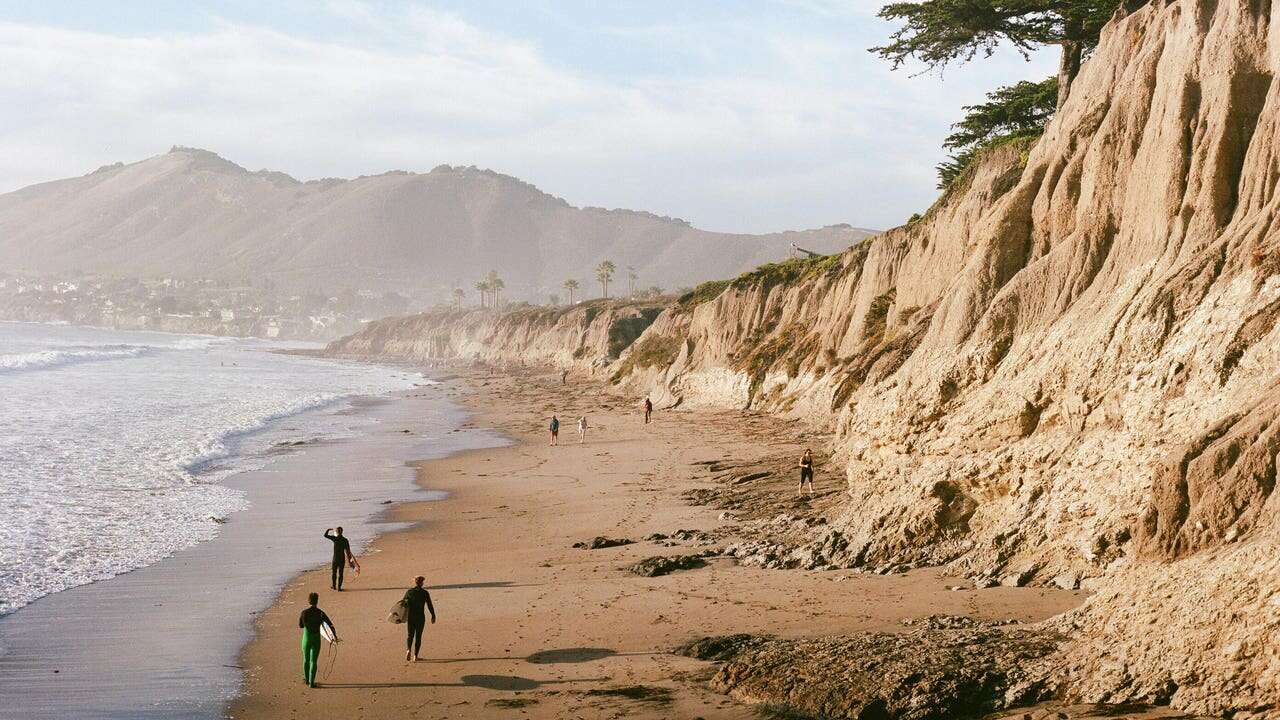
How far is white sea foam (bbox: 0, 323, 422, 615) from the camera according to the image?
2033 centimetres

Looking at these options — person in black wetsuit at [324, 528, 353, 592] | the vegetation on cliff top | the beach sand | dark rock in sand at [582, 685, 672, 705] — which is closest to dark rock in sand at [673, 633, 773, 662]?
the beach sand

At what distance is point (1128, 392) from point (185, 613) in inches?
595

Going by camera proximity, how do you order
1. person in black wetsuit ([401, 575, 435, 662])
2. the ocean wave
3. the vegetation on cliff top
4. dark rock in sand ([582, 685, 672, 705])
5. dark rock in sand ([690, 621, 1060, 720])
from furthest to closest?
the ocean wave, the vegetation on cliff top, person in black wetsuit ([401, 575, 435, 662]), dark rock in sand ([582, 685, 672, 705]), dark rock in sand ([690, 621, 1060, 720])

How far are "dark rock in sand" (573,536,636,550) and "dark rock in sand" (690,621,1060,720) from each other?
26.5 feet

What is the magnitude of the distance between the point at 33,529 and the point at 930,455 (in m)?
19.2

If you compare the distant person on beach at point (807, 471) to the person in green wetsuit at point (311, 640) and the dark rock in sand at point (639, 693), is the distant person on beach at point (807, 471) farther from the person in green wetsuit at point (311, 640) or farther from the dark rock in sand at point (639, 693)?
the person in green wetsuit at point (311, 640)

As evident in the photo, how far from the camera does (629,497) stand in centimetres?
2633

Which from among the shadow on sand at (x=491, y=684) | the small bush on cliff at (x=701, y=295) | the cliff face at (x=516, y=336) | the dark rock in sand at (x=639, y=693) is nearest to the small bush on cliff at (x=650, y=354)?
the small bush on cliff at (x=701, y=295)

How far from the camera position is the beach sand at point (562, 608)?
12328 mm

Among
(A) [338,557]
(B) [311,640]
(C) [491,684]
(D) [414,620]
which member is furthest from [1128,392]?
(A) [338,557]

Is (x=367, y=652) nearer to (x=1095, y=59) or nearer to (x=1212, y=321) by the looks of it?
(x=1212, y=321)

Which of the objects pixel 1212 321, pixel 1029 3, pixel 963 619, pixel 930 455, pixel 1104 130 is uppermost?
pixel 1029 3

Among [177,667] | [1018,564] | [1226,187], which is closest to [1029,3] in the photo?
[1226,187]

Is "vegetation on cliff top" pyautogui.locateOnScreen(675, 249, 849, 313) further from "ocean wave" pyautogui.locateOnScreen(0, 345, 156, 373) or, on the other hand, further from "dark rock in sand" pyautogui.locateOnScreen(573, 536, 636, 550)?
"ocean wave" pyautogui.locateOnScreen(0, 345, 156, 373)
